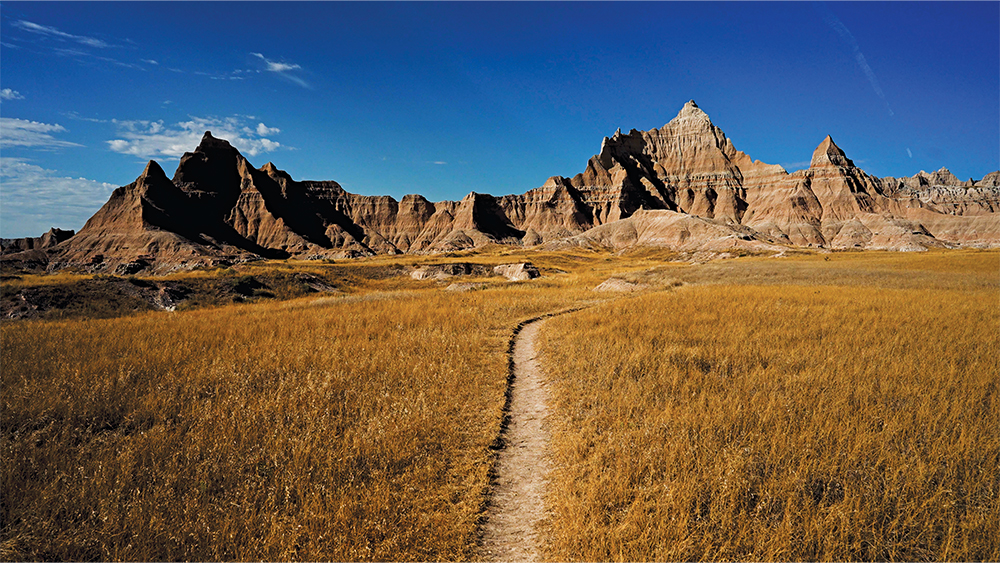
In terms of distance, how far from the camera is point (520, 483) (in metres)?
5.09

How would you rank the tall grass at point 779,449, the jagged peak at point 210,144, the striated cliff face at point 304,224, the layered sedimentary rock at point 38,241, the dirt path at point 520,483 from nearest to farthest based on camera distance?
the tall grass at point 779,449 → the dirt path at point 520,483 → the striated cliff face at point 304,224 → the layered sedimentary rock at point 38,241 → the jagged peak at point 210,144

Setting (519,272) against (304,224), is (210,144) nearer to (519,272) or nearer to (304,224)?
(304,224)

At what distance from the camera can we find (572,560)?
11.9 feet

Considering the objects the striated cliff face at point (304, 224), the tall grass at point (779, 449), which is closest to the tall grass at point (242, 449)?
the tall grass at point (779, 449)

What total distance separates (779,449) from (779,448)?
29 millimetres

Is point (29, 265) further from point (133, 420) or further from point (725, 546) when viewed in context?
point (725, 546)

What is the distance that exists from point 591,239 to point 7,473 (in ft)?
532

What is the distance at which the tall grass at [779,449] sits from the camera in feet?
12.4

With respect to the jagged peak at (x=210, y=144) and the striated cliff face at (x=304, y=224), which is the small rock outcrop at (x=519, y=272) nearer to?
the striated cliff face at (x=304, y=224)

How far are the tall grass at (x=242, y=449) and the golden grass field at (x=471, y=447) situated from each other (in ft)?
0.10

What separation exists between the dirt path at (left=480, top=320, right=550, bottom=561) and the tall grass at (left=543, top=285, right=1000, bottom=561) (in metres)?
0.27

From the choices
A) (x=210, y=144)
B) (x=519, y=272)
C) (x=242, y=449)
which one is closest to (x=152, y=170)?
(x=210, y=144)

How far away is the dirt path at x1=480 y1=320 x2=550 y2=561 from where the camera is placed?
400 cm

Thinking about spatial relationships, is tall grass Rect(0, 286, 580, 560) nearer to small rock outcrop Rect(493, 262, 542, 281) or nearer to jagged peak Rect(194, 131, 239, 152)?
small rock outcrop Rect(493, 262, 542, 281)
